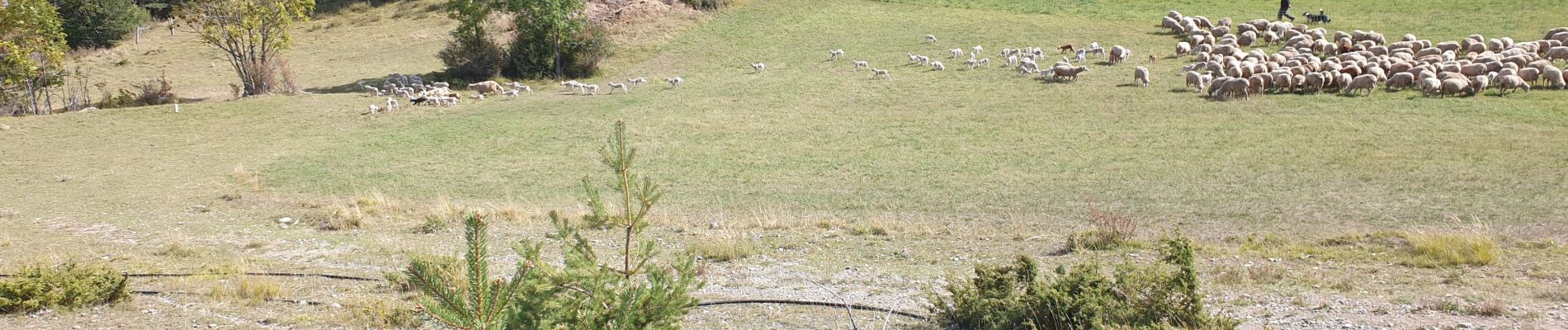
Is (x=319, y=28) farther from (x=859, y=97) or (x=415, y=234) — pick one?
(x=415, y=234)

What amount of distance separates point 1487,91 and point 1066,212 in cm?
→ 1728

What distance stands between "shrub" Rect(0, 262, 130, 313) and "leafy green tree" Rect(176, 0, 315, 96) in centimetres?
2613

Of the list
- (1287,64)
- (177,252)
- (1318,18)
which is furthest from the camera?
(1318,18)

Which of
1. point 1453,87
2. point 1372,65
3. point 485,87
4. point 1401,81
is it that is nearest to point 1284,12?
point 1372,65

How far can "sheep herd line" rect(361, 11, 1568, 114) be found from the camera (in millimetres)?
26625

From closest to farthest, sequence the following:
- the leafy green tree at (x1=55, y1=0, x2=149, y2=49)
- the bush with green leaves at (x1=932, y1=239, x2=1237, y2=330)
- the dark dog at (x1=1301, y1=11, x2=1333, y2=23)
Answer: the bush with green leaves at (x1=932, y1=239, x2=1237, y2=330) → the dark dog at (x1=1301, y1=11, x2=1333, y2=23) → the leafy green tree at (x1=55, y1=0, x2=149, y2=49)

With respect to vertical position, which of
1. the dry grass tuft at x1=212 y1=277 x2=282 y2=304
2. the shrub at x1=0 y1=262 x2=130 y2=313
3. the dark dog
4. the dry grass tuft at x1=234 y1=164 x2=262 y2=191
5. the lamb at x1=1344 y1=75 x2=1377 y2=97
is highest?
the dark dog

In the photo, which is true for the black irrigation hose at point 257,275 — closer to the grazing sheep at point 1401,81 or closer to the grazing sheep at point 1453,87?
the grazing sheep at point 1453,87

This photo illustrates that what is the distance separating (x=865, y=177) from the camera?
65.6ft

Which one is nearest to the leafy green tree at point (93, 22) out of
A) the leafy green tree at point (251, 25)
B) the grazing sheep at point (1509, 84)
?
the leafy green tree at point (251, 25)

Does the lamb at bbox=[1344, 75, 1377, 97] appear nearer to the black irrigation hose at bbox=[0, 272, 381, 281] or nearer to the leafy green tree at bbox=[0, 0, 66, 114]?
the black irrigation hose at bbox=[0, 272, 381, 281]

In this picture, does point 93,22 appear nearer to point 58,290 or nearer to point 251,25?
point 251,25

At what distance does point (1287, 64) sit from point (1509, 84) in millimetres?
5244

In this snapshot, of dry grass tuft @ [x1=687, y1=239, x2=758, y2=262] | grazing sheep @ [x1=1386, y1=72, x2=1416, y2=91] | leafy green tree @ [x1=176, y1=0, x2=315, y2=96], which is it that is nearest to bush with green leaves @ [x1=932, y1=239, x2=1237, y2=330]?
dry grass tuft @ [x1=687, y1=239, x2=758, y2=262]
